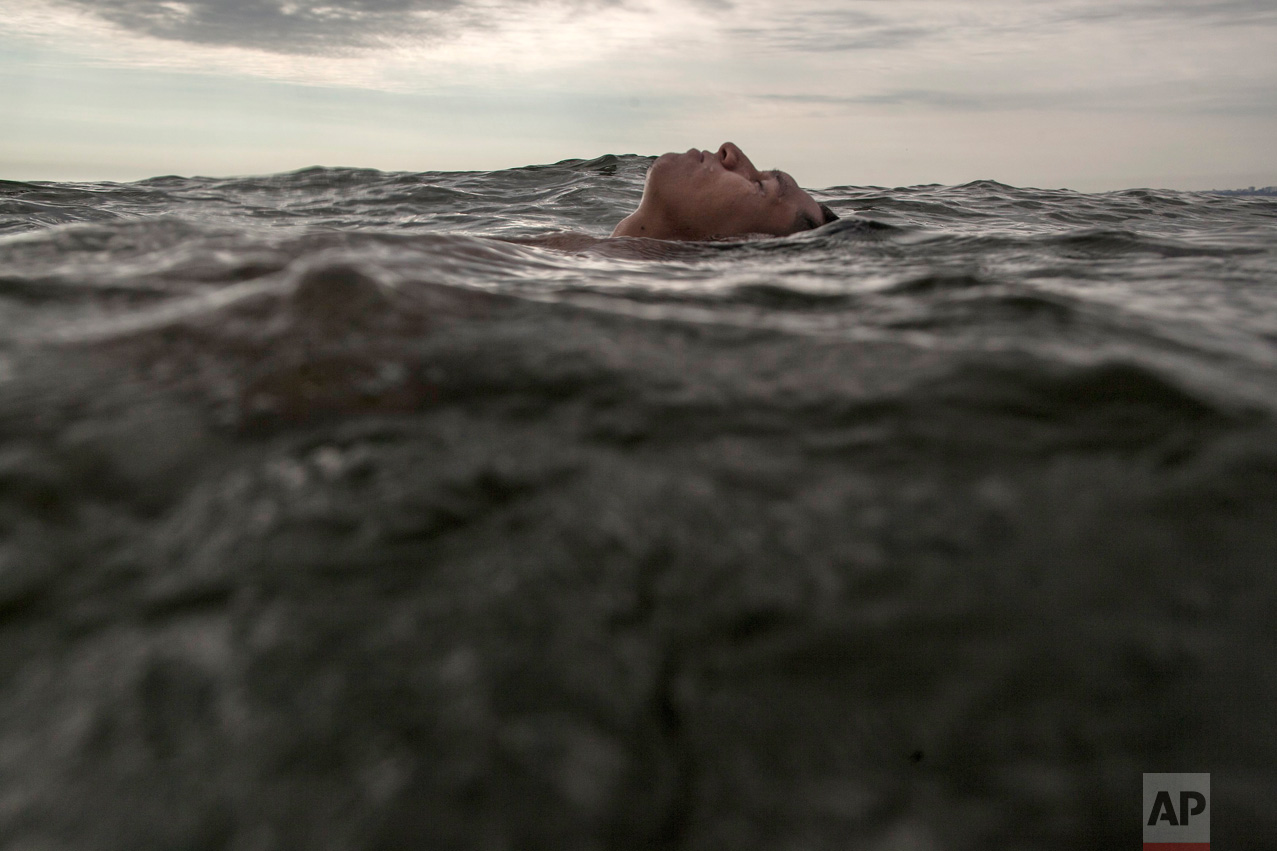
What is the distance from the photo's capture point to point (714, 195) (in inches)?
164

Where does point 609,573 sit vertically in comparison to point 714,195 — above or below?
below

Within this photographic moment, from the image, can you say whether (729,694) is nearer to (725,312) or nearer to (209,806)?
(209,806)

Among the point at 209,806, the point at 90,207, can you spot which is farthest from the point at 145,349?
the point at 90,207

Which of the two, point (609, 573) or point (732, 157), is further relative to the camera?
point (732, 157)

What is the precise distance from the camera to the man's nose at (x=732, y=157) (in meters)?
4.22

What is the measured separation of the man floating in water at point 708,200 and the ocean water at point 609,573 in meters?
2.47

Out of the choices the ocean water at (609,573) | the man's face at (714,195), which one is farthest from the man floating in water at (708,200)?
the ocean water at (609,573)

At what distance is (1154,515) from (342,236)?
230 centimetres

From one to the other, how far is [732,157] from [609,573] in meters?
3.66

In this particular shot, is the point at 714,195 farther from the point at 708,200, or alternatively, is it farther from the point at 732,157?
the point at 732,157

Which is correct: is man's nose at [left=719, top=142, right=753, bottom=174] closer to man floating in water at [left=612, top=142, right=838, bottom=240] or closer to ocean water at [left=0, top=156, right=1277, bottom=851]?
man floating in water at [left=612, top=142, right=838, bottom=240]

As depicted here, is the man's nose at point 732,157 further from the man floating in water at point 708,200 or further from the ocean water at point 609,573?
the ocean water at point 609,573

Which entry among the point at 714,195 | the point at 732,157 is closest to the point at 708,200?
the point at 714,195

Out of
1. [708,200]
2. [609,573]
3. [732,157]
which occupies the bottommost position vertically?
[609,573]
